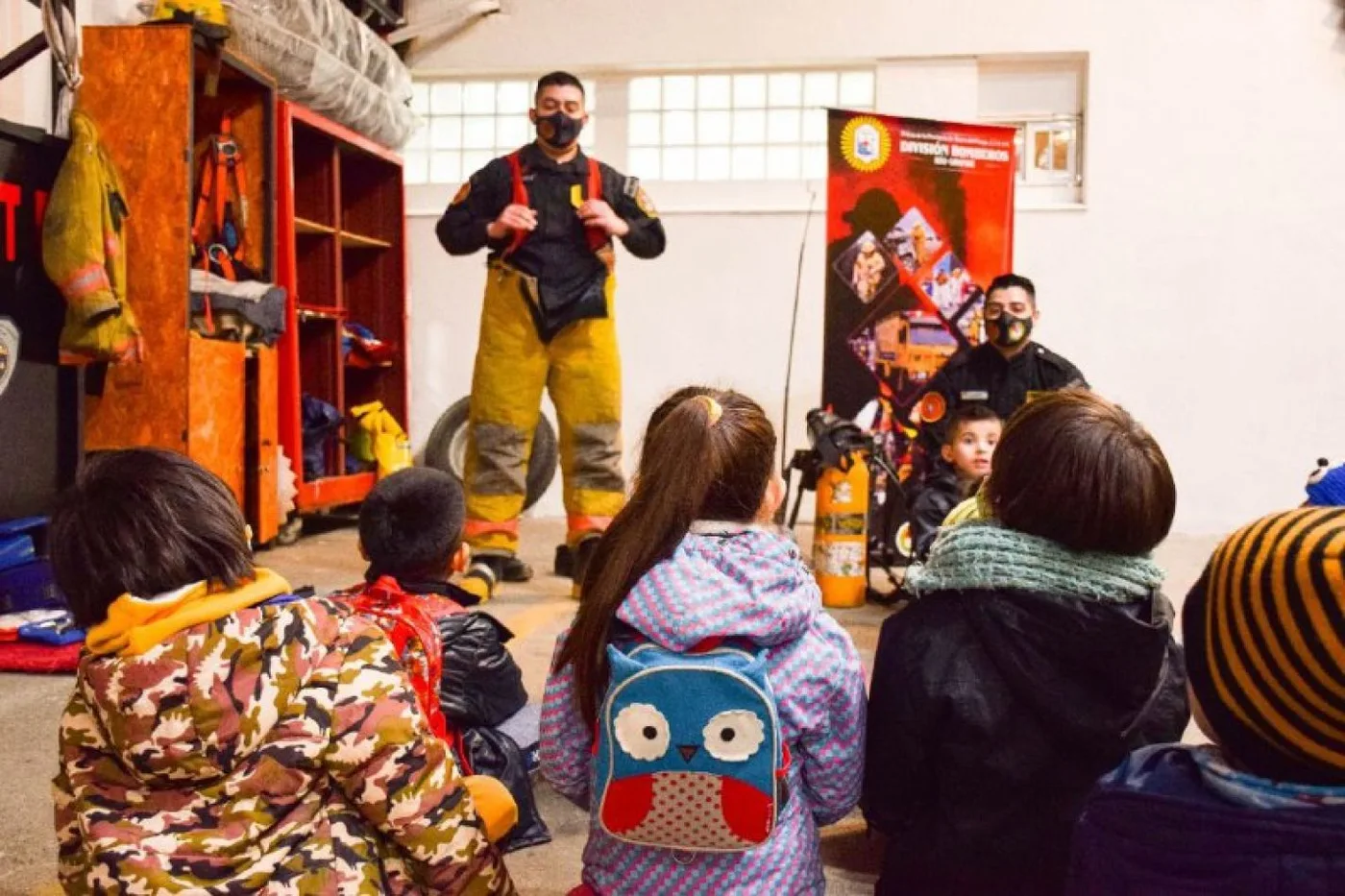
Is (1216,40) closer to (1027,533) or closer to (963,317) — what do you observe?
(963,317)

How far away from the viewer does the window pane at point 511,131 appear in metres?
6.76

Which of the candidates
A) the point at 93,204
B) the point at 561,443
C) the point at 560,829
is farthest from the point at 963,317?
the point at 560,829

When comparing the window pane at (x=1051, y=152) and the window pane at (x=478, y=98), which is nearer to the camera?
the window pane at (x=1051, y=152)

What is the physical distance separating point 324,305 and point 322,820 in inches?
189

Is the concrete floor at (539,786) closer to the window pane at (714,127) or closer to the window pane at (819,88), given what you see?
the window pane at (714,127)

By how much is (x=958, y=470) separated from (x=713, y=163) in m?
3.46

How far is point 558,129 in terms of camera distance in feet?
13.1

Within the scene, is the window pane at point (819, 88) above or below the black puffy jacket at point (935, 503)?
above

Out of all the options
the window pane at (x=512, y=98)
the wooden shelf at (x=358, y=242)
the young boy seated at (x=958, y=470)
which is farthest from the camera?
the window pane at (x=512, y=98)

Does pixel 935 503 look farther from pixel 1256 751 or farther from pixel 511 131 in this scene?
pixel 511 131

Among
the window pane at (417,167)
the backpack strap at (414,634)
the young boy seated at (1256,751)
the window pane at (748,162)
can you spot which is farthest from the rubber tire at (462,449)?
the young boy seated at (1256,751)

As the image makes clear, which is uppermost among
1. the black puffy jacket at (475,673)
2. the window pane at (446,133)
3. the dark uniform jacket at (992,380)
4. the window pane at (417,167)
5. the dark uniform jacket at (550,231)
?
the window pane at (446,133)

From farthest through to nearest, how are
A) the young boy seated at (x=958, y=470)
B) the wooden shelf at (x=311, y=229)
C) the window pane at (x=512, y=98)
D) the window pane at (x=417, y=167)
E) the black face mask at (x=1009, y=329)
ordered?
the window pane at (x=417, y=167) < the window pane at (x=512, y=98) < the wooden shelf at (x=311, y=229) < the black face mask at (x=1009, y=329) < the young boy seated at (x=958, y=470)

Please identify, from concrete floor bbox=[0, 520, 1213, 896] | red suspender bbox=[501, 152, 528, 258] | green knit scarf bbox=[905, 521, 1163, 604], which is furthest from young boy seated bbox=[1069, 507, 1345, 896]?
red suspender bbox=[501, 152, 528, 258]
